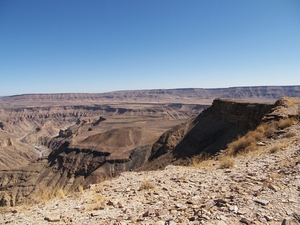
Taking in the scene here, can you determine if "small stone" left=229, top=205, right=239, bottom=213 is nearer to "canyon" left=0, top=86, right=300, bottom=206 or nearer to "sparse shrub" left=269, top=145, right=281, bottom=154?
"sparse shrub" left=269, top=145, right=281, bottom=154

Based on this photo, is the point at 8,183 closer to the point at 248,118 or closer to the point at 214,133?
the point at 214,133

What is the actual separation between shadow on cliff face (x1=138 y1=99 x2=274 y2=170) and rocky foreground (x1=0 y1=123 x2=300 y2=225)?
11882 mm

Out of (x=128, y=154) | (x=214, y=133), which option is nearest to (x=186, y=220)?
(x=214, y=133)

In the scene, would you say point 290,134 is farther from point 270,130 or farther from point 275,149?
point 275,149

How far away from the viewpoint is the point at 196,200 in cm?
560

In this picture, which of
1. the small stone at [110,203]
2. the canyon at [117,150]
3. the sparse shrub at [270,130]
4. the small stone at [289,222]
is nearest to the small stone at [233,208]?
the small stone at [289,222]

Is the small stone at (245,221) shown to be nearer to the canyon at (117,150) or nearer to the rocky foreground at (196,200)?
the rocky foreground at (196,200)

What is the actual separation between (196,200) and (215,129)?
2240cm

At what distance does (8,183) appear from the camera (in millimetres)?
57844

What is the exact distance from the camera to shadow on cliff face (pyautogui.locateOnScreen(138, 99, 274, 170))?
70.1 feet

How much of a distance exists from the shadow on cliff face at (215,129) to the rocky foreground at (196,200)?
1188 centimetres

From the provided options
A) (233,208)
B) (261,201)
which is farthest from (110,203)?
(261,201)

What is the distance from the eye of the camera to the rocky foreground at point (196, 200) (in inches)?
179

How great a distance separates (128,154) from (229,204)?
49756 mm
